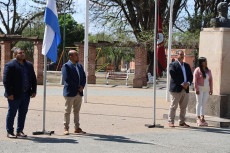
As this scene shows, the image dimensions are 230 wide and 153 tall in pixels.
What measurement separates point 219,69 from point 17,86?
19.3ft

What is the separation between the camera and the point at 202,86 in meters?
10.6

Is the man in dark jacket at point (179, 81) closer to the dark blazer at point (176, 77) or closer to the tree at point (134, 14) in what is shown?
the dark blazer at point (176, 77)

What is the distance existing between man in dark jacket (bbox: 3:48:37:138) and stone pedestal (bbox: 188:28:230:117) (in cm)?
526

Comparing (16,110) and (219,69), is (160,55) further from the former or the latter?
(16,110)

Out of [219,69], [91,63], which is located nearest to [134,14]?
[91,63]

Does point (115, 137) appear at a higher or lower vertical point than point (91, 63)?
lower

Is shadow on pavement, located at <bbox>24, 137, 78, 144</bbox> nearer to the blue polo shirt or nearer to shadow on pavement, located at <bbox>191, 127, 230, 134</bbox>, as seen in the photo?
the blue polo shirt

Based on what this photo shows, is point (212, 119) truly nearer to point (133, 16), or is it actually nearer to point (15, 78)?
point (15, 78)

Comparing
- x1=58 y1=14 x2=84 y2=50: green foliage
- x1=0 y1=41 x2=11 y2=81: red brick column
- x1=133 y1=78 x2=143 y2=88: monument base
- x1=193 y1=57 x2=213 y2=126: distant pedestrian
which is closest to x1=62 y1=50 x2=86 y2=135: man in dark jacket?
x1=193 y1=57 x2=213 y2=126: distant pedestrian

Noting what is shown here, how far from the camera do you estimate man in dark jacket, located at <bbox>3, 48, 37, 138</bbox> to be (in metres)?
8.17

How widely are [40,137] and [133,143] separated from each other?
1.90m

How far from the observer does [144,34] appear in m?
28.3

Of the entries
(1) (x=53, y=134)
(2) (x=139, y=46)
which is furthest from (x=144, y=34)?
(1) (x=53, y=134)

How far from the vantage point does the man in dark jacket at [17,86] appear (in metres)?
8.17
